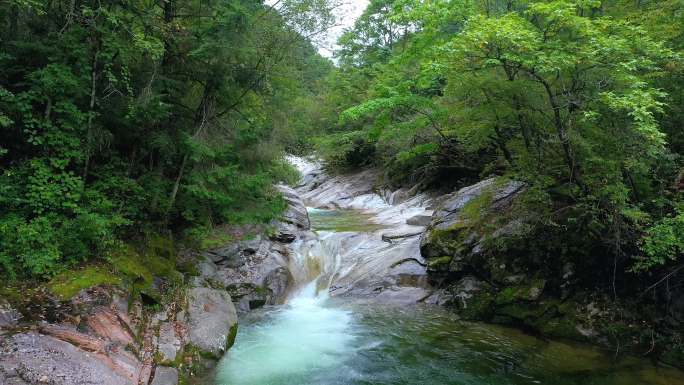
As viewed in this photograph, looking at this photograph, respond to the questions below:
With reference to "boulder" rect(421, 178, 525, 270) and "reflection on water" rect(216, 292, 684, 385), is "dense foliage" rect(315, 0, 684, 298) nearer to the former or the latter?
"boulder" rect(421, 178, 525, 270)

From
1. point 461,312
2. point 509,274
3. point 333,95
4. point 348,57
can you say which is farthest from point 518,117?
point 348,57

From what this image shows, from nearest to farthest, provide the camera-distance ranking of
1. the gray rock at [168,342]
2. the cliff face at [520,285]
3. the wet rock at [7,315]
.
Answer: the wet rock at [7,315] < the gray rock at [168,342] < the cliff face at [520,285]

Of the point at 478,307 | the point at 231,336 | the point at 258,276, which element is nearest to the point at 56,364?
the point at 231,336

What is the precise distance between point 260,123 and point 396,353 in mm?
5498

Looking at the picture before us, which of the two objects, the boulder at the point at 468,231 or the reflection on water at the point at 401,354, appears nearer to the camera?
the reflection on water at the point at 401,354

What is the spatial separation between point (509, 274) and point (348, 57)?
91.6ft

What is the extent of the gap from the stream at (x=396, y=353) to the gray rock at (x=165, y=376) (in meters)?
0.64

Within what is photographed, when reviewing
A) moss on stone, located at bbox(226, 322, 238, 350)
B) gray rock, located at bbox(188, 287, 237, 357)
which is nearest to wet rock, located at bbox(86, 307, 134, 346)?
gray rock, located at bbox(188, 287, 237, 357)

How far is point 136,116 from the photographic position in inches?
300

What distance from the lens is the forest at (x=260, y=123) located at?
20.0 feet

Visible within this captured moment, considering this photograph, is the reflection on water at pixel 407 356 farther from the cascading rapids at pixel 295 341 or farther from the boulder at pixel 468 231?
the boulder at pixel 468 231

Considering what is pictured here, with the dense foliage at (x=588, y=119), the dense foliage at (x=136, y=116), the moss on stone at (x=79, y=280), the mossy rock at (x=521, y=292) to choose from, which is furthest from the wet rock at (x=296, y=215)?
the moss on stone at (x=79, y=280)

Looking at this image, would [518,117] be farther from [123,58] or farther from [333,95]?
[333,95]

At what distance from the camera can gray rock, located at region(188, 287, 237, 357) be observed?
6.55 m
